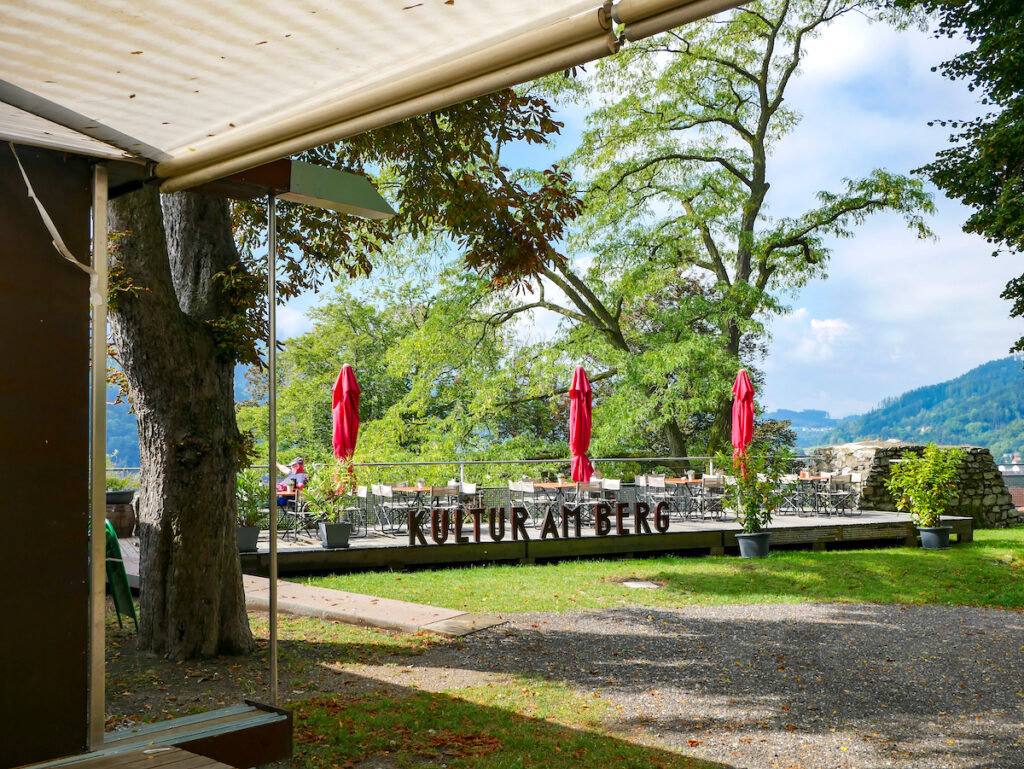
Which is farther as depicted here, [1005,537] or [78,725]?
[1005,537]

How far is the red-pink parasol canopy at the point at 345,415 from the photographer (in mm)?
10531

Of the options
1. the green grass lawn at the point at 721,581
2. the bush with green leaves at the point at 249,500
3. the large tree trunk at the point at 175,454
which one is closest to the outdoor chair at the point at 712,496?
the green grass lawn at the point at 721,581

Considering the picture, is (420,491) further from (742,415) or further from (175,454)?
(175,454)

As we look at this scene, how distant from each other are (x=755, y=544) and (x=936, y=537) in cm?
319

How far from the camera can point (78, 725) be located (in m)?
2.78

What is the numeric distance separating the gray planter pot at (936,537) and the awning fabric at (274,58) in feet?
40.5

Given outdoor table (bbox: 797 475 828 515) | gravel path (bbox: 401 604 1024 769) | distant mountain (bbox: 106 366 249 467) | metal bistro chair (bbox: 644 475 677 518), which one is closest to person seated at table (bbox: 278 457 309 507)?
distant mountain (bbox: 106 366 249 467)

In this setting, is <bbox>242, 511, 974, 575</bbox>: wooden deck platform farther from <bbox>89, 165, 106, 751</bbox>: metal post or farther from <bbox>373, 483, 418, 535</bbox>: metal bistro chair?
<bbox>89, 165, 106, 751</bbox>: metal post

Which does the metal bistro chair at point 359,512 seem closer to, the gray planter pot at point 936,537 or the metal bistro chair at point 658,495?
the metal bistro chair at point 658,495

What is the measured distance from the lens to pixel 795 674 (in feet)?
18.2

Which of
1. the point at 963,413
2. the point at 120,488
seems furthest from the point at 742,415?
the point at 963,413

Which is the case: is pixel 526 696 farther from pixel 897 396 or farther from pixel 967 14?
pixel 897 396

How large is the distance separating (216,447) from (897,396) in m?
110

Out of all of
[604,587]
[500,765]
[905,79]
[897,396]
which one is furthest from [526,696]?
[905,79]
